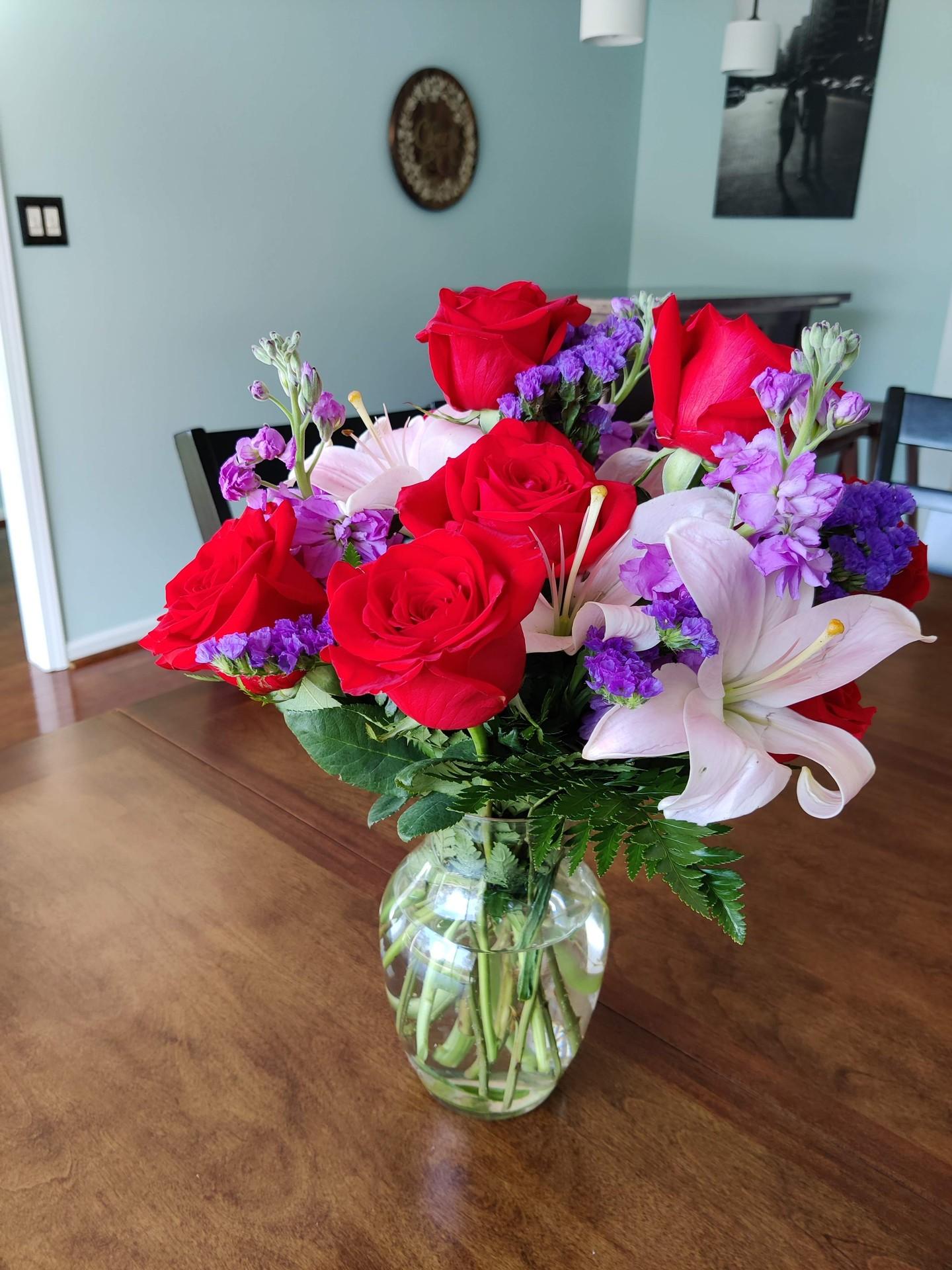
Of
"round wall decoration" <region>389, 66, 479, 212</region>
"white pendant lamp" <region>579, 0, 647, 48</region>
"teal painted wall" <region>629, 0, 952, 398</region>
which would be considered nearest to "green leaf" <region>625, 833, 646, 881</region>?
"white pendant lamp" <region>579, 0, 647, 48</region>

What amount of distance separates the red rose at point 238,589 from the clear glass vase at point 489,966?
0.58 ft

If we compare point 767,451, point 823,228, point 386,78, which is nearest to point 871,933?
point 767,451

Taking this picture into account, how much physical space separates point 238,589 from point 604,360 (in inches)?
7.9

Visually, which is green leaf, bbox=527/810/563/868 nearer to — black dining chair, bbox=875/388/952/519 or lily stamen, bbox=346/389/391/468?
lily stamen, bbox=346/389/391/468

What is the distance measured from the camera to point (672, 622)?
1.28ft

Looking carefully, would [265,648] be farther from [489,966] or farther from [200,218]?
[200,218]

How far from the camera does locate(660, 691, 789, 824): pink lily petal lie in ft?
→ 1.23

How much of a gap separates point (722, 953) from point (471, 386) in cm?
47

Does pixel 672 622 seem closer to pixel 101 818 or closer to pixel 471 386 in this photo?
pixel 471 386

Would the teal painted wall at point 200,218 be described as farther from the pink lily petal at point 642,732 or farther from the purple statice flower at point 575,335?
the pink lily petal at point 642,732

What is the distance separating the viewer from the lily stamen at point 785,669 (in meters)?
0.39

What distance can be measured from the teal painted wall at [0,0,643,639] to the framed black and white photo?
97cm

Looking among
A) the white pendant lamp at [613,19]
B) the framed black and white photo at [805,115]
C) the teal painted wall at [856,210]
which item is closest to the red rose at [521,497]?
the white pendant lamp at [613,19]

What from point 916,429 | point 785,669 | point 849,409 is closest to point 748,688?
point 785,669
